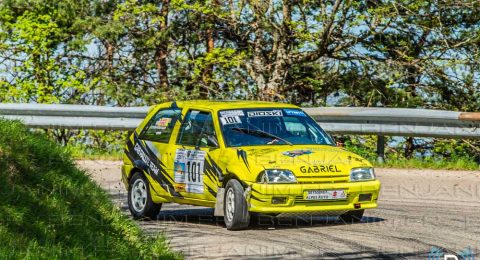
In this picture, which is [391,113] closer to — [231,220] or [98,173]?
[98,173]

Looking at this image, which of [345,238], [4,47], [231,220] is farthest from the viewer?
[4,47]

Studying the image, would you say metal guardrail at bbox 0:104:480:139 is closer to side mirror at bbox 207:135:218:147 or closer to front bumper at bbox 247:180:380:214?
side mirror at bbox 207:135:218:147

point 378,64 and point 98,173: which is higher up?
point 378,64

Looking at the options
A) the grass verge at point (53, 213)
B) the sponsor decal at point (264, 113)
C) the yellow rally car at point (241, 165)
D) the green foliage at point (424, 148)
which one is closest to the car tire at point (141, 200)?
the yellow rally car at point (241, 165)

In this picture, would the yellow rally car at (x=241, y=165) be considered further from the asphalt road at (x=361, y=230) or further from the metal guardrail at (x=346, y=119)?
the metal guardrail at (x=346, y=119)

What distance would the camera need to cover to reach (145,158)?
1237 centimetres

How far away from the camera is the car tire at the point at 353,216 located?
11312mm

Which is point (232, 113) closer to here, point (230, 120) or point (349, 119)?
point (230, 120)

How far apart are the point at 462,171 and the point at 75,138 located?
36.3 ft

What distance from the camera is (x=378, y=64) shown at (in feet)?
71.5

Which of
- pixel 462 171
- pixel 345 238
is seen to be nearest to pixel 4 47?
pixel 462 171

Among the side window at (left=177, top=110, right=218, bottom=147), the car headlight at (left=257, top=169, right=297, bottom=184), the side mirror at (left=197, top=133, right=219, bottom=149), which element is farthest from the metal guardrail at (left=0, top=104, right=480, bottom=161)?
the car headlight at (left=257, top=169, right=297, bottom=184)

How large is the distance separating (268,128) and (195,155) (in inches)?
35.5

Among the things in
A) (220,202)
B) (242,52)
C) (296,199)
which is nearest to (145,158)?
(220,202)
